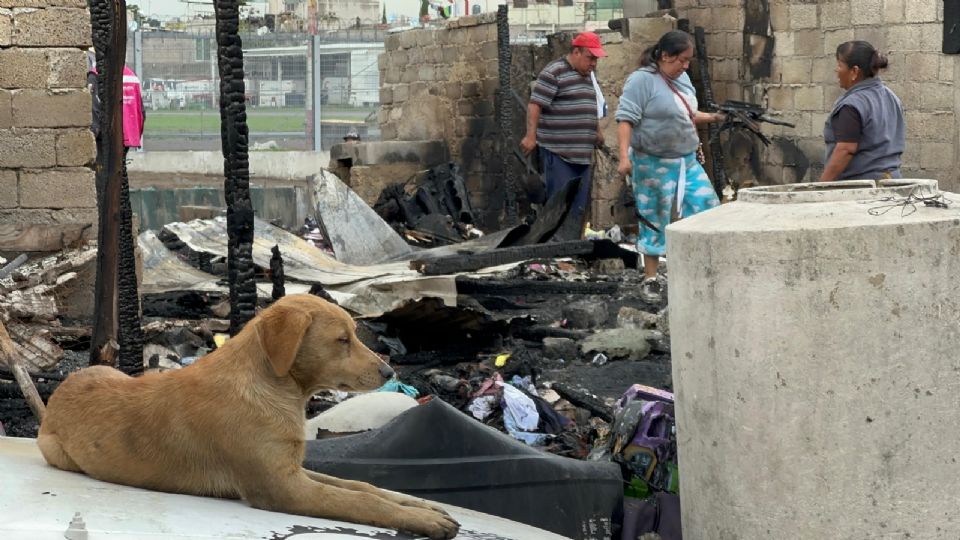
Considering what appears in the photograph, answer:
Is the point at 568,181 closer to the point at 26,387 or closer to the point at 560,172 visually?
the point at 560,172

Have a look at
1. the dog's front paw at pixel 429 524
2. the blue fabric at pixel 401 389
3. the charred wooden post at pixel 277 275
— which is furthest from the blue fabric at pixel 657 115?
the dog's front paw at pixel 429 524

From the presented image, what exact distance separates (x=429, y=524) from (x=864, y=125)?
4.74 metres

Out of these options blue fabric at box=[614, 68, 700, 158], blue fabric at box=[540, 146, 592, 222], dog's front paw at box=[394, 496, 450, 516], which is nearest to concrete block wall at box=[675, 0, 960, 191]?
blue fabric at box=[540, 146, 592, 222]

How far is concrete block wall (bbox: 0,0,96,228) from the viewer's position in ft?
29.9

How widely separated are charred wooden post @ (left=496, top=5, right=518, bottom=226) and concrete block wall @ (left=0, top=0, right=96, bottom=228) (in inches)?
276

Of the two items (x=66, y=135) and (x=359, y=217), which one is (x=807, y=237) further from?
(x=359, y=217)

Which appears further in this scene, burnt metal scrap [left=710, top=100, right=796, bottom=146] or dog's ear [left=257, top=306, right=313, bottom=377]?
burnt metal scrap [left=710, top=100, right=796, bottom=146]

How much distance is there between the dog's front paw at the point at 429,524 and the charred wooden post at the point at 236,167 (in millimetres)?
2605

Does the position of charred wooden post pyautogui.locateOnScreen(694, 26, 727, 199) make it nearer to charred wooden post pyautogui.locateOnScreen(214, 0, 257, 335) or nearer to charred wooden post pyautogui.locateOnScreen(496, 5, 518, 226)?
charred wooden post pyautogui.locateOnScreen(496, 5, 518, 226)

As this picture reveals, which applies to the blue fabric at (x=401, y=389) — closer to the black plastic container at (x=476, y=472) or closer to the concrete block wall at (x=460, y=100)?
the black plastic container at (x=476, y=472)

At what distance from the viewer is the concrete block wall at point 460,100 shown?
1669 cm

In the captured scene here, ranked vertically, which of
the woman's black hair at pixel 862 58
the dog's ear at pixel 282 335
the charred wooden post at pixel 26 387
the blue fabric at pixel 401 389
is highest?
the woman's black hair at pixel 862 58

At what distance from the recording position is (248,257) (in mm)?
6617

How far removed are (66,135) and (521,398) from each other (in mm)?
4153
